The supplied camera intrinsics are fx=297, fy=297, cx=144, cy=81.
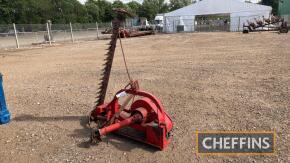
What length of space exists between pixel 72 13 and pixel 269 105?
68512 millimetres

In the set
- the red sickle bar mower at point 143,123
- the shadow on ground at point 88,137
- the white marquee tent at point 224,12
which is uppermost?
the white marquee tent at point 224,12

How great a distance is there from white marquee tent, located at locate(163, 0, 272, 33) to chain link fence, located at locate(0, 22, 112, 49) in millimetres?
11768

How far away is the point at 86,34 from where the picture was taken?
3475 cm

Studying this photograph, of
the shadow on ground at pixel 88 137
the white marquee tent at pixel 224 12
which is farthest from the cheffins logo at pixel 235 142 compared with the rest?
the white marquee tent at pixel 224 12

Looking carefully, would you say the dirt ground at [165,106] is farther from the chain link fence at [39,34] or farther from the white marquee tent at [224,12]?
the white marquee tent at [224,12]

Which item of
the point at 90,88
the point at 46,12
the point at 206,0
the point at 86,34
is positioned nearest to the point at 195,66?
the point at 90,88

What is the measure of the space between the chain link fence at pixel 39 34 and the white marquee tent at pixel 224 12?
11768 millimetres

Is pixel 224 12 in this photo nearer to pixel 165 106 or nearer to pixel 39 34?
pixel 39 34

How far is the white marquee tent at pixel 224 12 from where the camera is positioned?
1412 inches

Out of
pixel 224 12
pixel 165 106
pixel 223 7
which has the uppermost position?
pixel 223 7

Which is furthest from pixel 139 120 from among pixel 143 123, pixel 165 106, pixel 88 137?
pixel 165 106

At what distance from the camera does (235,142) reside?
4258 millimetres

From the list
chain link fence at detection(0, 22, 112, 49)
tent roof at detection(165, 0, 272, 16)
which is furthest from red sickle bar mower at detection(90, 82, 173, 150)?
tent roof at detection(165, 0, 272, 16)

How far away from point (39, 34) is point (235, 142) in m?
27.4
